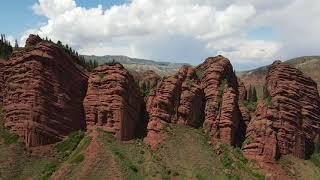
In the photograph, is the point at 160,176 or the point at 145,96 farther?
the point at 145,96

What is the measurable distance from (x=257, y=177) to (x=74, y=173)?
44.5 m

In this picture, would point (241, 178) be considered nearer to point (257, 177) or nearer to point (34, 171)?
point (257, 177)

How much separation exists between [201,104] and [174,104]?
9.12m

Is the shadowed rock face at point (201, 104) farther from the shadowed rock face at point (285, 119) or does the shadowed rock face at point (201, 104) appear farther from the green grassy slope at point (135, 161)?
the shadowed rock face at point (285, 119)

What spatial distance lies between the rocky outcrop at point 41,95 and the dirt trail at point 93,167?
1017cm

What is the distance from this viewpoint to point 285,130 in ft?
515

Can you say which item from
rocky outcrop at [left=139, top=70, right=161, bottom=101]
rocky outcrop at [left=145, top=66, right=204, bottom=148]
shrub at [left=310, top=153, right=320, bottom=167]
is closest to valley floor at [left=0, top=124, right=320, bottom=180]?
rocky outcrop at [left=145, top=66, right=204, bottom=148]

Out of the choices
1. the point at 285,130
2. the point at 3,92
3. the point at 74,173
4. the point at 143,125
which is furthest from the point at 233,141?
the point at 3,92

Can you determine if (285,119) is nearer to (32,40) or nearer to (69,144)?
(69,144)

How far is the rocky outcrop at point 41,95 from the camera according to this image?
137m

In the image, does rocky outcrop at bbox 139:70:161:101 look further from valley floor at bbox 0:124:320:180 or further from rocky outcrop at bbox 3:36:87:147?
rocky outcrop at bbox 3:36:87:147

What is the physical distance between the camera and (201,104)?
160m

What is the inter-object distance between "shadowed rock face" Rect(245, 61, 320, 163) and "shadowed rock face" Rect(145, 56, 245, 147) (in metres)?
6.35

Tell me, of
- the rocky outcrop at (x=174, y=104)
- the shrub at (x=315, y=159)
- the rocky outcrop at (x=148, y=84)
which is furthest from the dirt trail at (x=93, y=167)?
the shrub at (x=315, y=159)
